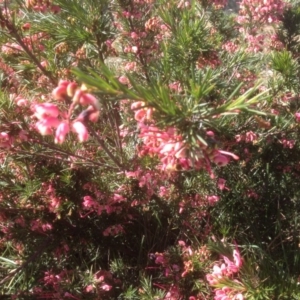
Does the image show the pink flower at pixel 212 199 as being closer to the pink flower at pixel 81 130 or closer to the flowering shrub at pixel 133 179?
the flowering shrub at pixel 133 179

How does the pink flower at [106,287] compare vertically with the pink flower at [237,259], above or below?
below

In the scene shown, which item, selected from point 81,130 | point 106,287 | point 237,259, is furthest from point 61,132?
point 106,287

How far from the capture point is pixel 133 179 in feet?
5.15

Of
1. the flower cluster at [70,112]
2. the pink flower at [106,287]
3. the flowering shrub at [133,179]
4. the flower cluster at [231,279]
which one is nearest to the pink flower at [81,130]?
the flower cluster at [70,112]

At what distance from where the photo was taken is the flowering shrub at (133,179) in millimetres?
1302

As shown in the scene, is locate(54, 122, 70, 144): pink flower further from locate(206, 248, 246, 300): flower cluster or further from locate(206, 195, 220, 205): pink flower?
locate(206, 195, 220, 205): pink flower

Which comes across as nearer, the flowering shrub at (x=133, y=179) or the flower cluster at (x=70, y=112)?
the flower cluster at (x=70, y=112)

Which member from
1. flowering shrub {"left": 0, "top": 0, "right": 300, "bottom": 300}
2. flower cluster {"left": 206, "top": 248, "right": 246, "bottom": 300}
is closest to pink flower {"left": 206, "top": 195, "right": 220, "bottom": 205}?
flowering shrub {"left": 0, "top": 0, "right": 300, "bottom": 300}

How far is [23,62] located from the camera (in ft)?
5.10

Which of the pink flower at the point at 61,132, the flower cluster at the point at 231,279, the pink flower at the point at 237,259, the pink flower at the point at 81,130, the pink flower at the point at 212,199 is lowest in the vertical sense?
the pink flower at the point at 212,199

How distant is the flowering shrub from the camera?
1302mm

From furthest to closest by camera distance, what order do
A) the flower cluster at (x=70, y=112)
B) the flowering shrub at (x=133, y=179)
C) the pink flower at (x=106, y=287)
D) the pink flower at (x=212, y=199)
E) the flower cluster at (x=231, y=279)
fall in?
1. the pink flower at (x=212, y=199)
2. the pink flower at (x=106, y=287)
3. the flowering shrub at (x=133, y=179)
4. the flower cluster at (x=231, y=279)
5. the flower cluster at (x=70, y=112)

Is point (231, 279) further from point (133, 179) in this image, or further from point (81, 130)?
point (81, 130)

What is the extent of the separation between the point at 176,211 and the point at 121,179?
1.19 feet
